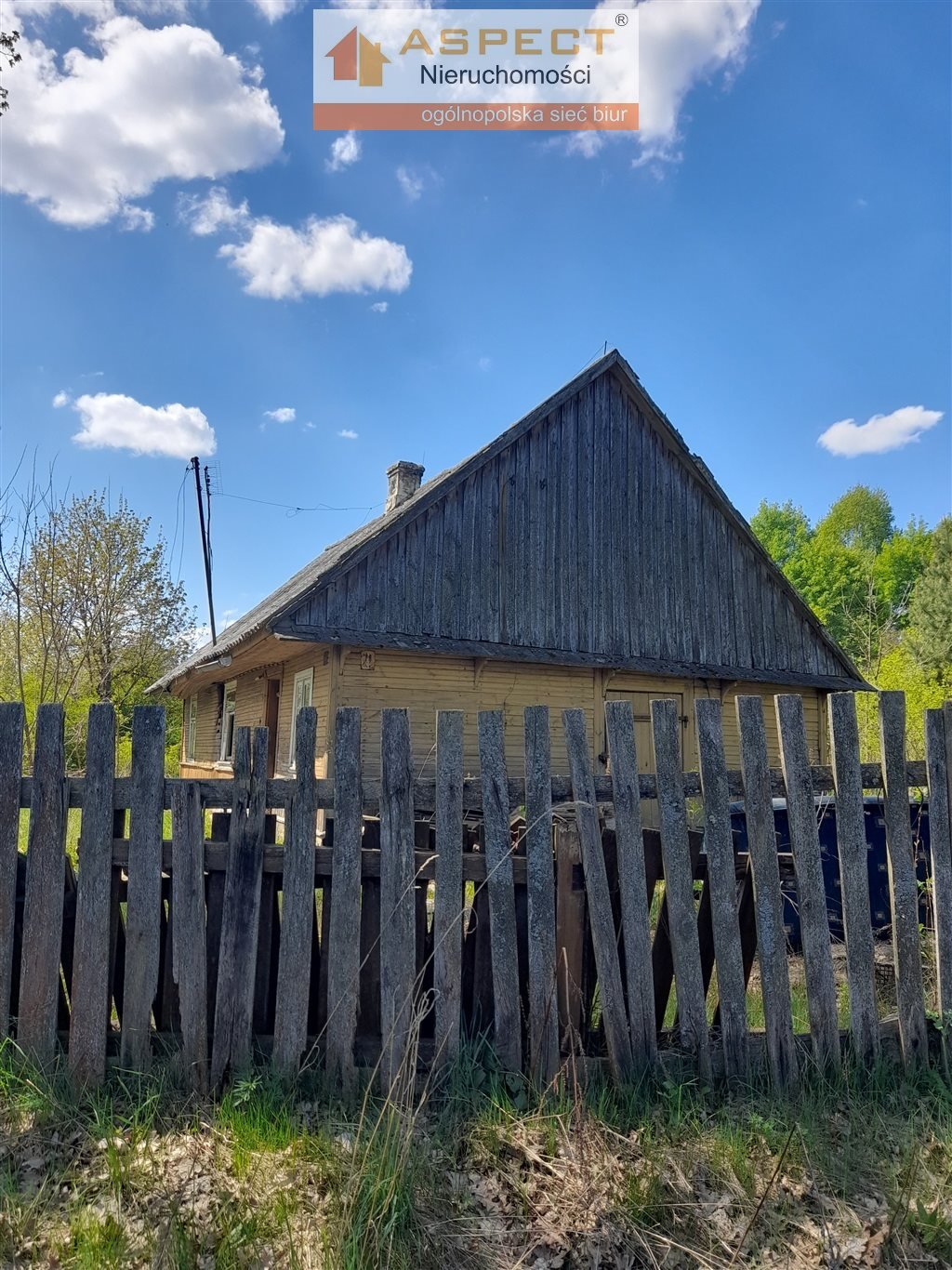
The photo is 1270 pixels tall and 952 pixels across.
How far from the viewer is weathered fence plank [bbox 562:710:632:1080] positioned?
9.70 feet

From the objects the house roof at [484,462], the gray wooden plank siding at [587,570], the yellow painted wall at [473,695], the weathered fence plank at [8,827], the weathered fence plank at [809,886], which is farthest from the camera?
the gray wooden plank siding at [587,570]

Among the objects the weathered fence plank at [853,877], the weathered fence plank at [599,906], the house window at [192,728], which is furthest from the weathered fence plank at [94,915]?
the house window at [192,728]

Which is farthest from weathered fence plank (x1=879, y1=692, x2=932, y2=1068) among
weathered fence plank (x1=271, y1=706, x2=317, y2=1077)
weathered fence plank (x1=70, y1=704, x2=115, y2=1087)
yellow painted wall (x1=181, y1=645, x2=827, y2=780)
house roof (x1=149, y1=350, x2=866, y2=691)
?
house roof (x1=149, y1=350, x2=866, y2=691)

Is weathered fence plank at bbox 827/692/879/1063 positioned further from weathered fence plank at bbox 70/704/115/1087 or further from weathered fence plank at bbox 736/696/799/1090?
weathered fence plank at bbox 70/704/115/1087

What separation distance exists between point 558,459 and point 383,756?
10.8 m

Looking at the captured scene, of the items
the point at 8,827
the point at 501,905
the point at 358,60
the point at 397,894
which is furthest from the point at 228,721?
the point at 501,905

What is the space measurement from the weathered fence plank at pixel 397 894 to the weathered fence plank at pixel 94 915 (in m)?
0.91

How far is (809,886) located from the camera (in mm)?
3209

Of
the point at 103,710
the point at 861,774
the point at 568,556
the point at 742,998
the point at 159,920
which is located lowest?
the point at 742,998

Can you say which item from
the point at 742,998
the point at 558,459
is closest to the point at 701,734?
the point at 742,998

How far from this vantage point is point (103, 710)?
3.13 metres

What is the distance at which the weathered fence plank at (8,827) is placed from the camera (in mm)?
2994

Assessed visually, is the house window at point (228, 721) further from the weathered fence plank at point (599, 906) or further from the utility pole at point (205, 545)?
the weathered fence plank at point (599, 906)

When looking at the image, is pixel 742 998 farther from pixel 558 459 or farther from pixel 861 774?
pixel 558 459
